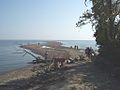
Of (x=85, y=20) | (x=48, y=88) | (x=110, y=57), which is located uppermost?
(x=85, y=20)

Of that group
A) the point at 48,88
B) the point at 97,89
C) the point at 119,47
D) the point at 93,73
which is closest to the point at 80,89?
the point at 97,89

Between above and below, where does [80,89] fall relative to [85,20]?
below

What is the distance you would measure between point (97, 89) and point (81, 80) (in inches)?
138

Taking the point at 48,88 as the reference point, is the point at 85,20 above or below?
above

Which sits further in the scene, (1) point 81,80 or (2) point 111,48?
(2) point 111,48

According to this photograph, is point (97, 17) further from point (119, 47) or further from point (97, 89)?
point (97, 89)

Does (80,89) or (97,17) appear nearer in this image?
(80,89)

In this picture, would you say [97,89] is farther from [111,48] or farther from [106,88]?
[111,48]

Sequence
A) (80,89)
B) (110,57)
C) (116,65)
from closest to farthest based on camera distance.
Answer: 1. (80,89)
2. (116,65)
3. (110,57)

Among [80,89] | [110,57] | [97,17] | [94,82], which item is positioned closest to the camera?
[80,89]

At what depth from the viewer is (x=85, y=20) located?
37312mm

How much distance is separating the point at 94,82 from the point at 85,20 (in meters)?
15.3

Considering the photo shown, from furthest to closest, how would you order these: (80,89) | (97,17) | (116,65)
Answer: (97,17)
(116,65)
(80,89)

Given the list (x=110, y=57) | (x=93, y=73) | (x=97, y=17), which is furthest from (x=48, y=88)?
(x=97, y=17)
